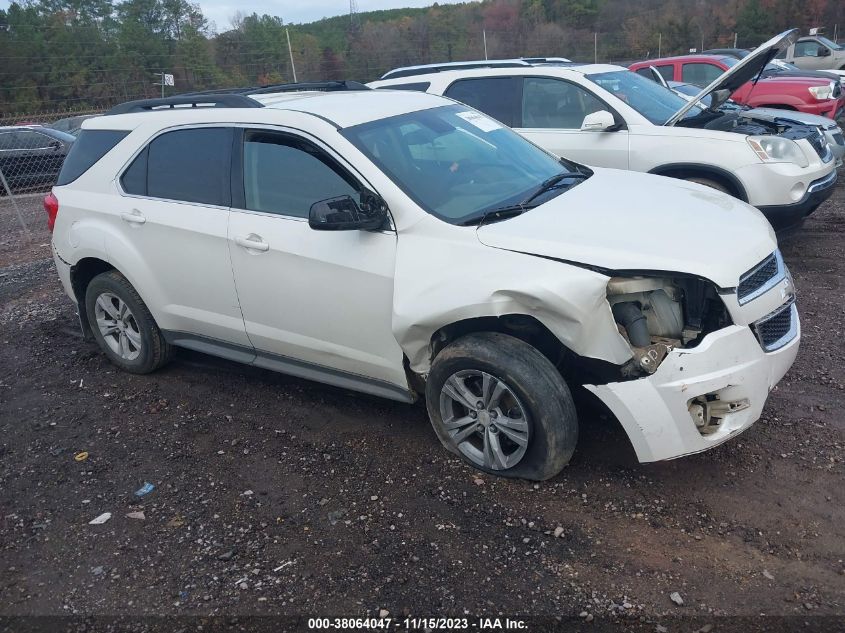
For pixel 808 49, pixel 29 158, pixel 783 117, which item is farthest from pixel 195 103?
pixel 808 49

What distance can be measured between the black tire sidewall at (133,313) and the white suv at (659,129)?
4.03 meters

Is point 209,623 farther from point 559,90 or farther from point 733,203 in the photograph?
point 559,90

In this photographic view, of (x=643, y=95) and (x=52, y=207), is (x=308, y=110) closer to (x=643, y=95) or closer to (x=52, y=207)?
(x=52, y=207)

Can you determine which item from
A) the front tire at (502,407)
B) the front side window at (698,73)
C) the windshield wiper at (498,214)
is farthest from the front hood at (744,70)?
the front side window at (698,73)

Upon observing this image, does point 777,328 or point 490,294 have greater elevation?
point 490,294

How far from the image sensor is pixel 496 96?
7395 millimetres

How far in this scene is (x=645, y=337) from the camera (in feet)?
10.8

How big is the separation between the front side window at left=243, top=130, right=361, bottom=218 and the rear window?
49.3 inches

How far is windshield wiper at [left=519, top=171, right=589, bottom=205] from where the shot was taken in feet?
13.1

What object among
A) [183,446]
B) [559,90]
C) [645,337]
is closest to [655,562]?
[645,337]

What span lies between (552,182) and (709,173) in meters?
2.88

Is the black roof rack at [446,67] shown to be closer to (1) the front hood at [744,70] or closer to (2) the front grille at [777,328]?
(1) the front hood at [744,70]

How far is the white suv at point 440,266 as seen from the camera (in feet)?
10.6

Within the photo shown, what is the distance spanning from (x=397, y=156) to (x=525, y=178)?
79cm
